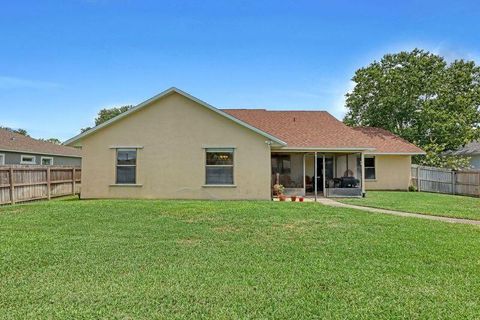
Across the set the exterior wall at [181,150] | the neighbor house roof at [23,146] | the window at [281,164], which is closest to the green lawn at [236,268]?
the exterior wall at [181,150]

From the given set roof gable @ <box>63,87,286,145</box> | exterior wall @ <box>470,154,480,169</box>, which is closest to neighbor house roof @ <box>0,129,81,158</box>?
roof gable @ <box>63,87,286,145</box>

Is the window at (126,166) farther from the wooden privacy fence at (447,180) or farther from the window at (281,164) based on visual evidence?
the wooden privacy fence at (447,180)

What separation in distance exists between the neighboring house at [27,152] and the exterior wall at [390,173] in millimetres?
22718

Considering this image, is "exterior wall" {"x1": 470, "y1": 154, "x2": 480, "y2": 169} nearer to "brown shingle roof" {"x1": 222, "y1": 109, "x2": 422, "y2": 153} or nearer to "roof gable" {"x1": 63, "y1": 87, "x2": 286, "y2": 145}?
"brown shingle roof" {"x1": 222, "y1": 109, "x2": 422, "y2": 153}

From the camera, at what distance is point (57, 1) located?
1407 cm

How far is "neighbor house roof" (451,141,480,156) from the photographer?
102ft

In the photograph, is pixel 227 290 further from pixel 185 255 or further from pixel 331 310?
pixel 185 255

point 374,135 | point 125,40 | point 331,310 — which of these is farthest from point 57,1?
point 374,135

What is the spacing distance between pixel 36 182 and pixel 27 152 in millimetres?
7556

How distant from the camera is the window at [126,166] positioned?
59.4 ft

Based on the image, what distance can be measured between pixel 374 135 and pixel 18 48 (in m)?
23.5

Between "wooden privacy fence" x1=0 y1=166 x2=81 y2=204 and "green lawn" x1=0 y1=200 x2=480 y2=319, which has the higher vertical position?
"wooden privacy fence" x1=0 y1=166 x2=81 y2=204

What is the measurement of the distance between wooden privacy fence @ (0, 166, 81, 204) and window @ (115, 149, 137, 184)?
377cm

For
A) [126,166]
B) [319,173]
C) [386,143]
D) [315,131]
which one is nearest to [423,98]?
[386,143]
